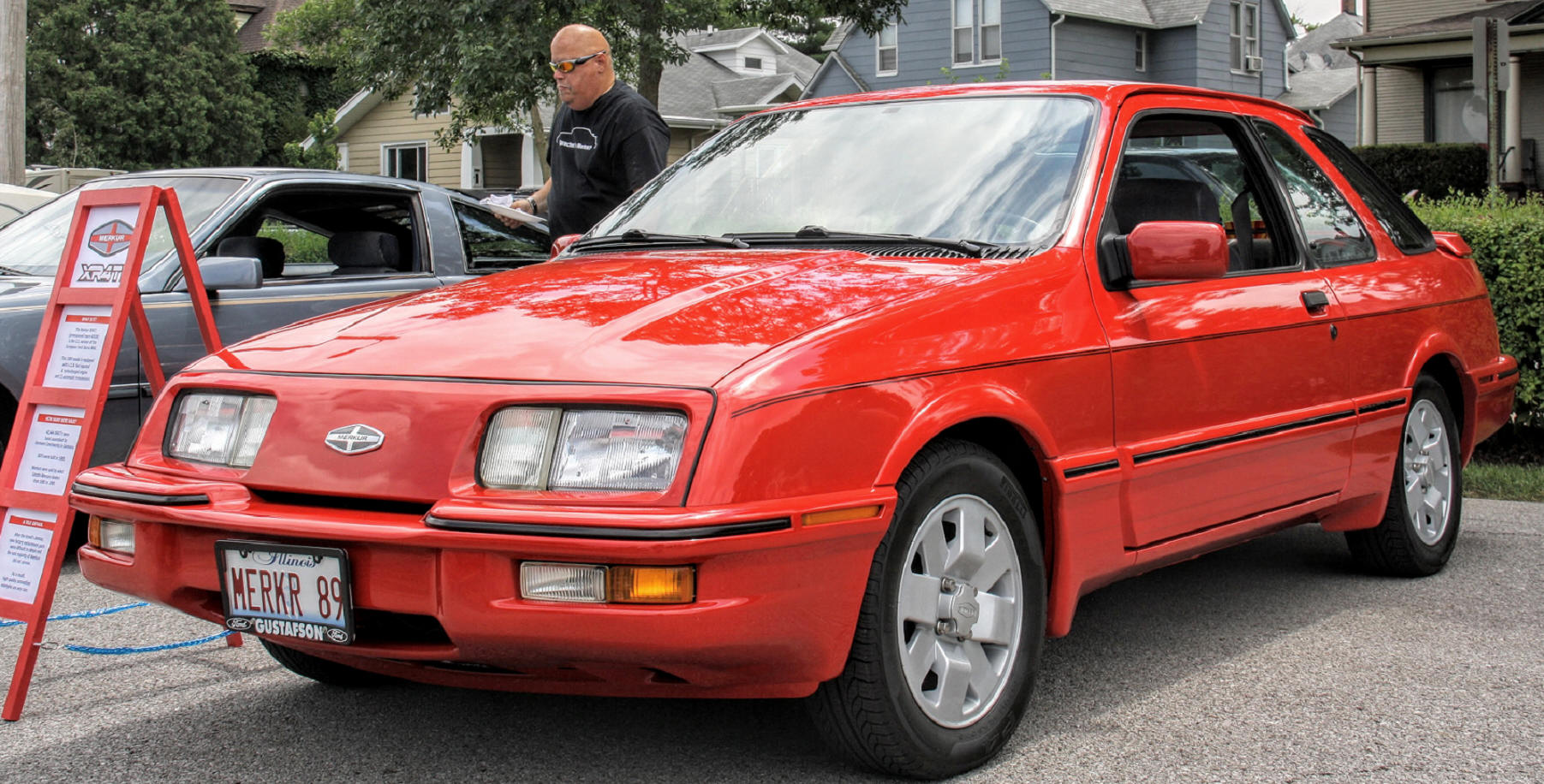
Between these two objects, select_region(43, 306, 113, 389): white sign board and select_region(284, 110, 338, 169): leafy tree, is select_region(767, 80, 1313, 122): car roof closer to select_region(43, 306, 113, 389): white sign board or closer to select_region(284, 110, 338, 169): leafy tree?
select_region(43, 306, 113, 389): white sign board

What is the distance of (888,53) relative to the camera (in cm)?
3628

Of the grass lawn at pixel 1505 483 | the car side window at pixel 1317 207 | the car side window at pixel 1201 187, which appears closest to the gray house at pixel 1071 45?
the grass lawn at pixel 1505 483

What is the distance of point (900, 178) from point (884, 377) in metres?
1.15

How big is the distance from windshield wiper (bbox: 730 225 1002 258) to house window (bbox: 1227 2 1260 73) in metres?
35.9

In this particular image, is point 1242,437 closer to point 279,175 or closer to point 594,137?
point 594,137

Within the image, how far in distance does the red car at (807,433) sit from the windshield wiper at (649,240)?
17 mm

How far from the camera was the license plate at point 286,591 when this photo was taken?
9.95 feet

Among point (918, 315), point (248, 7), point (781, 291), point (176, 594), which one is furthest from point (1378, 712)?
point (248, 7)

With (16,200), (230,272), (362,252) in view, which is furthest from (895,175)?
(16,200)

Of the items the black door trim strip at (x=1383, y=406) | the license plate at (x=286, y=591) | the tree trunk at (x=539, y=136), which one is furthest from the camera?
the tree trunk at (x=539, y=136)

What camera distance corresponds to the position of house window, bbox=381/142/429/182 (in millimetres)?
37000

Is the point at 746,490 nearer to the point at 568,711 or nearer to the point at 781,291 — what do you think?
the point at 781,291

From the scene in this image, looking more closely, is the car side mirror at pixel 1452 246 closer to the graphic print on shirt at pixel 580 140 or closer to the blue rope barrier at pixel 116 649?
the graphic print on shirt at pixel 580 140

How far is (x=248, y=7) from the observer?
174 feet
